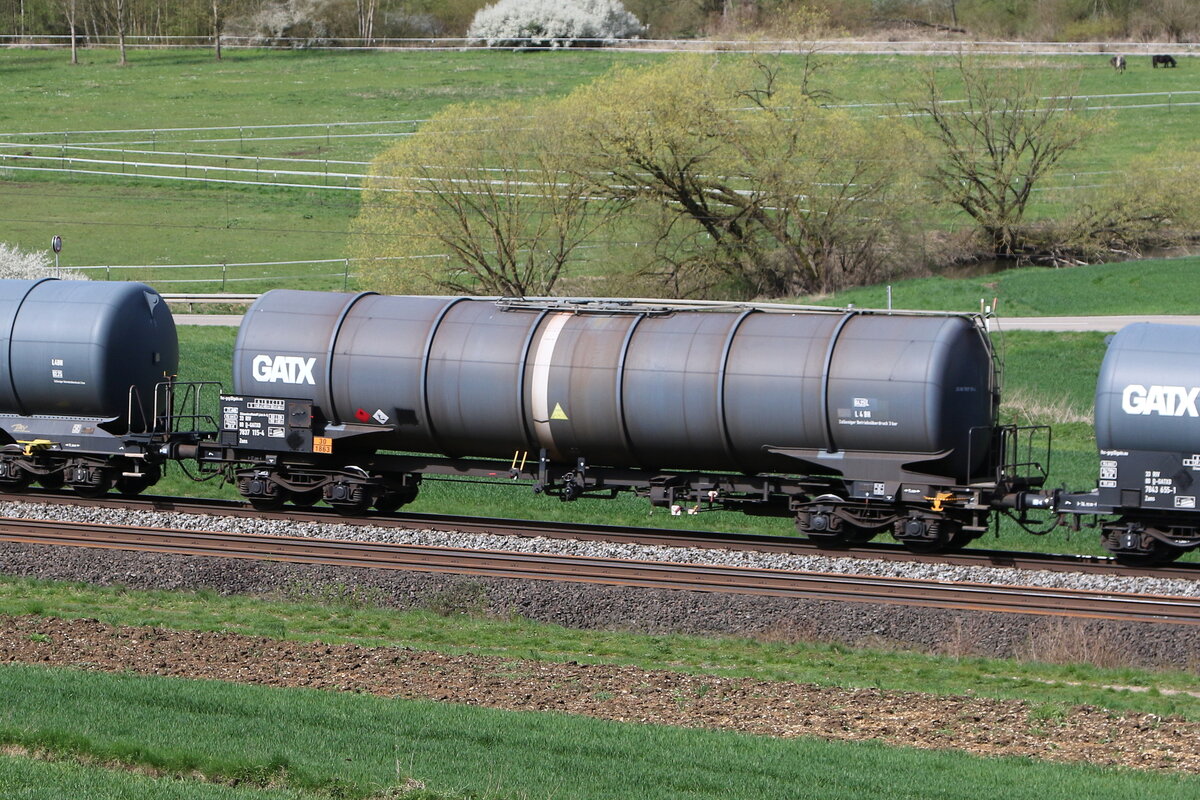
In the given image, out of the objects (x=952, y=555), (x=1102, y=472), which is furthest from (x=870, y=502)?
(x=1102, y=472)

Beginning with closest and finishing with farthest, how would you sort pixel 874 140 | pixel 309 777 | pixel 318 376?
pixel 309 777, pixel 318 376, pixel 874 140

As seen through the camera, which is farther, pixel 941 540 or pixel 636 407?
pixel 636 407

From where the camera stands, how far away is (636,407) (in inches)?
849

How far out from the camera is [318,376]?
76.4ft

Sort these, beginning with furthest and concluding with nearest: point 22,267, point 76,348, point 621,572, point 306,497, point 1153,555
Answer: point 22,267, point 306,497, point 76,348, point 1153,555, point 621,572

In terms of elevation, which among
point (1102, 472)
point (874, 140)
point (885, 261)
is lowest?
point (1102, 472)

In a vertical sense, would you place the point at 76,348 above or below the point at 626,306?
below

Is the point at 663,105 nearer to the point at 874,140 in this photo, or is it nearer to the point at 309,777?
the point at 874,140

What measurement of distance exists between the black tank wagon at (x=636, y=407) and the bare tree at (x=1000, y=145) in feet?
131

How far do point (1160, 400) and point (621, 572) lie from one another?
8201 millimetres

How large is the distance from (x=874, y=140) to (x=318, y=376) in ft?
120

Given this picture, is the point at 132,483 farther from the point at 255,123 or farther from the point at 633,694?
the point at 255,123

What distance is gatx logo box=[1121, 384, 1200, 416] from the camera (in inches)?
760

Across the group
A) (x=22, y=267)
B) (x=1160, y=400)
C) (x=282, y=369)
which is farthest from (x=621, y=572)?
(x=22, y=267)
